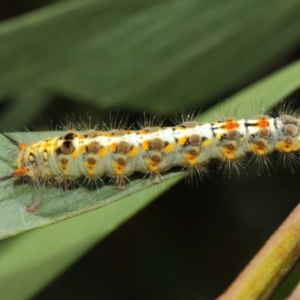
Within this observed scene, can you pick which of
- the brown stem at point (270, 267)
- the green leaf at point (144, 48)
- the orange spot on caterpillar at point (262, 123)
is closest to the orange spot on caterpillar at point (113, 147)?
the green leaf at point (144, 48)

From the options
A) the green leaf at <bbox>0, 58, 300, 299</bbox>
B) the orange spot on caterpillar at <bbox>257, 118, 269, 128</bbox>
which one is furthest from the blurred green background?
the green leaf at <bbox>0, 58, 300, 299</bbox>

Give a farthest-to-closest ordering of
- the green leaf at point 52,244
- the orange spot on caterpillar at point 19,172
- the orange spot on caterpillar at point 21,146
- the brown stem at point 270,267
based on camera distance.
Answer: the orange spot on caterpillar at point 21,146 < the orange spot on caterpillar at point 19,172 < the green leaf at point 52,244 < the brown stem at point 270,267

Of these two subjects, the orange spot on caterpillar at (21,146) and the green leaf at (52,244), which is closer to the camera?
the green leaf at (52,244)

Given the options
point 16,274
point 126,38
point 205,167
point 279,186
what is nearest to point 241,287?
point 205,167

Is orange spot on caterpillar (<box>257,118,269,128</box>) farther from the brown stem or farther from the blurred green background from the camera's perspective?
the brown stem

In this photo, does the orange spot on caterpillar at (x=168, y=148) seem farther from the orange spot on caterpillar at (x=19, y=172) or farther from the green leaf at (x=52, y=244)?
the orange spot on caterpillar at (x=19, y=172)

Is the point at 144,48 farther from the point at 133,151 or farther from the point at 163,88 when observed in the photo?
the point at 133,151

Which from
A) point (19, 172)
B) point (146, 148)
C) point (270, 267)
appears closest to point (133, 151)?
point (146, 148)

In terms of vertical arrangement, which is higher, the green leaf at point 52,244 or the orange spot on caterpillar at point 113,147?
the orange spot on caterpillar at point 113,147
